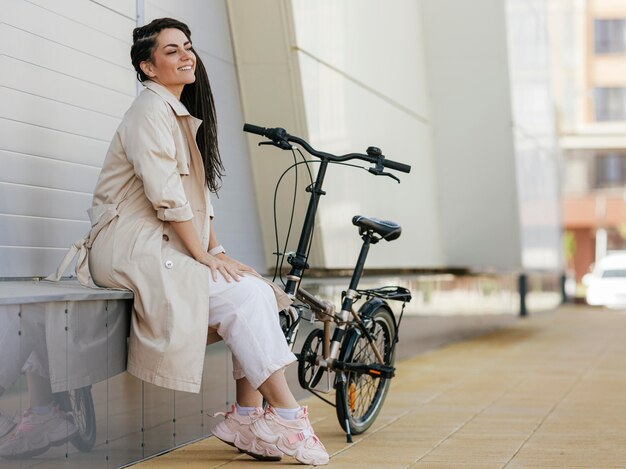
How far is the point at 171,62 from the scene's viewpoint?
18.2 feet

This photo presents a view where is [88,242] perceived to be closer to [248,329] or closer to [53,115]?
[248,329]

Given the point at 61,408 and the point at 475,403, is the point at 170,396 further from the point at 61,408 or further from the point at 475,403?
the point at 475,403

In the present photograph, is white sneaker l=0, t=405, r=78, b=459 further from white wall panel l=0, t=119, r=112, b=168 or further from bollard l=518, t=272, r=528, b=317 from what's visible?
bollard l=518, t=272, r=528, b=317

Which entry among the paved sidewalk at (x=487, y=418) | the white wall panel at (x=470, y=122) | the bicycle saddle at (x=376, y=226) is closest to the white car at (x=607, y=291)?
the white wall panel at (x=470, y=122)

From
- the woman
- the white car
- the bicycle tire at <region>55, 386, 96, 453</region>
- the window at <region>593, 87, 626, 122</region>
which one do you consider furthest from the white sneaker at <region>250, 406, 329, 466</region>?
the window at <region>593, 87, 626, 122</region>

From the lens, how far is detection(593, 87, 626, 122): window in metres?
56.4

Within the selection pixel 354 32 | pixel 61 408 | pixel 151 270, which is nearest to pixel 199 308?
pixel 151 270

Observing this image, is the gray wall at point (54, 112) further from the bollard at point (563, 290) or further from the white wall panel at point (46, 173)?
the bollard at point (563, 290)

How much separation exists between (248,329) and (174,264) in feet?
1.40

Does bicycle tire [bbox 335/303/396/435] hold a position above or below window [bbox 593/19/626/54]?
below

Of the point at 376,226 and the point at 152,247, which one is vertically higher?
the point at 152,247

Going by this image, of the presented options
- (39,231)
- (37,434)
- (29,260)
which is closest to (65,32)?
(39,231)

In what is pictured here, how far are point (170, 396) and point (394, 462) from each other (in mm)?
1141

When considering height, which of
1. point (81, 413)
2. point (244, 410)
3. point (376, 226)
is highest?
point (376, 226)
